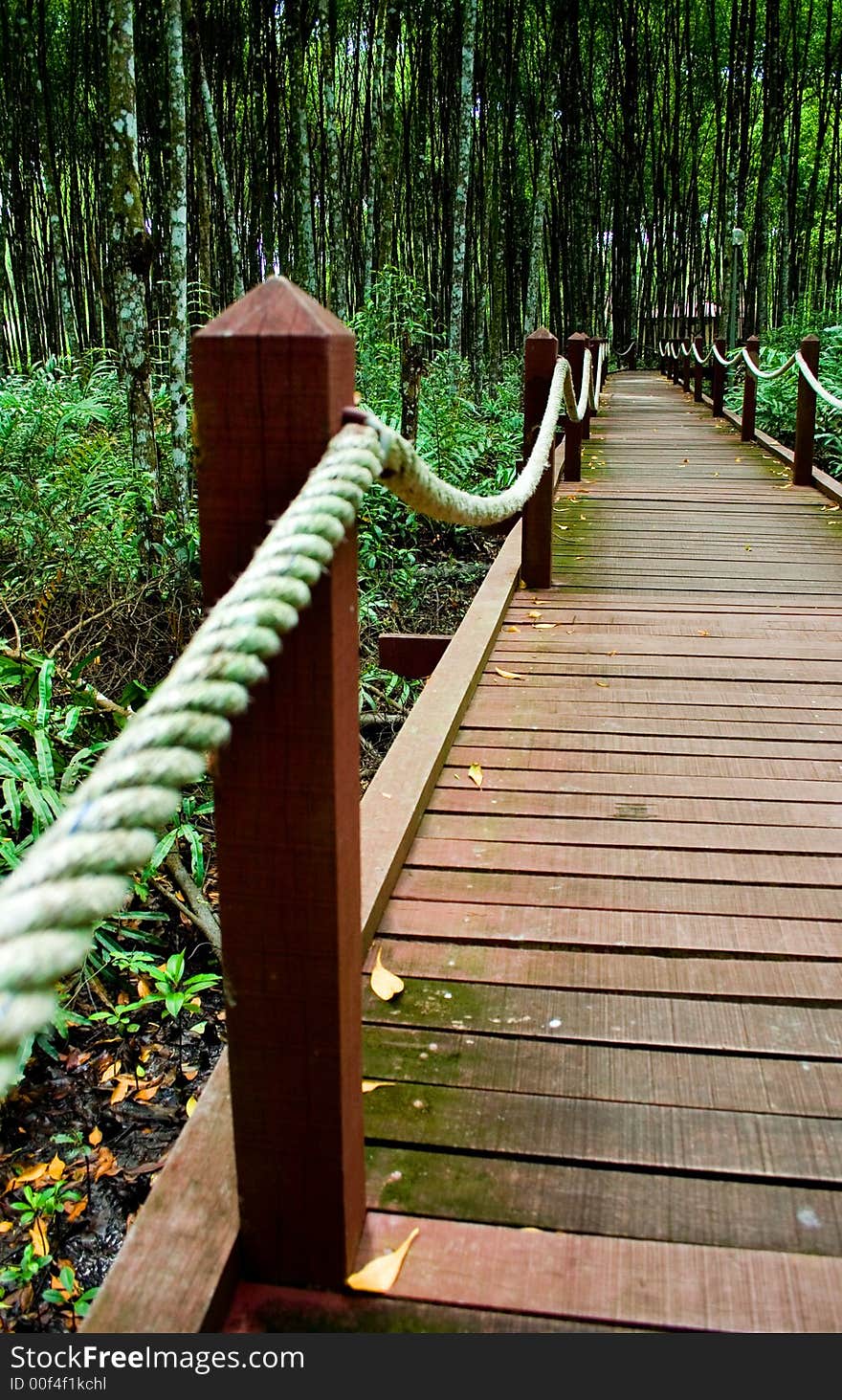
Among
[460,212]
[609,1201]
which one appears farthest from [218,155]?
[609,1201]

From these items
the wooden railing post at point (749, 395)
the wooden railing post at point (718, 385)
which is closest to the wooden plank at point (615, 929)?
the wooden railing post at point (749, 395)

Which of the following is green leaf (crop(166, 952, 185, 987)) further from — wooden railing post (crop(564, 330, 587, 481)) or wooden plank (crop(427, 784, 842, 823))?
wooden railing post (crop(564, 330, 587, 481))

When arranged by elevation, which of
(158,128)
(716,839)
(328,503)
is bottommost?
(716,839)

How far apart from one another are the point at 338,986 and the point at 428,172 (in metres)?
13.3

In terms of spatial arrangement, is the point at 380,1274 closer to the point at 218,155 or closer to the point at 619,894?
the point at 619,894

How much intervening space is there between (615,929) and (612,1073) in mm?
411

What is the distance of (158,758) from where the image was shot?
30.4 inches

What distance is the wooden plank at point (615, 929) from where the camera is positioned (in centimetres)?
191

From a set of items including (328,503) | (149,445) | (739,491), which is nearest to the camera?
(328,503)

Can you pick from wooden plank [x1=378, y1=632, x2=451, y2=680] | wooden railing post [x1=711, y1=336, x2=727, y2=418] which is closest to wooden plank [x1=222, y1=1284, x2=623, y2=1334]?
wooden plank [x1=378, y1=632, x2=451, y2=680]

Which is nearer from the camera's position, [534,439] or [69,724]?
[69,724]

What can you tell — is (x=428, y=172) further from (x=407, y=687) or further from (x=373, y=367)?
(x=407, y=687)

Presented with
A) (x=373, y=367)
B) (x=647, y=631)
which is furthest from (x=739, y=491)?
(x=647, y=631)

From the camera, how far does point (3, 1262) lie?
226 cm
